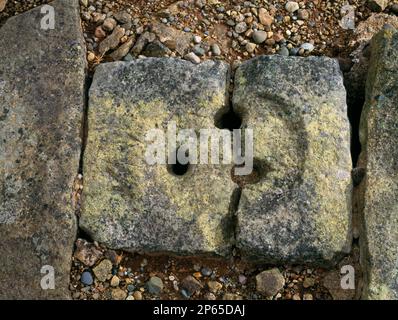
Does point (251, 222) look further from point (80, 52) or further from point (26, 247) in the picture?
point (80, 52)

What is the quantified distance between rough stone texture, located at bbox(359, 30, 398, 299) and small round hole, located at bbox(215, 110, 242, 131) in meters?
0.64

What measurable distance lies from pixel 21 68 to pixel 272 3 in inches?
59.5

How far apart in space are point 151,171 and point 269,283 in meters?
0.80

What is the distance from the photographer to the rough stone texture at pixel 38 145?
10.5 ft

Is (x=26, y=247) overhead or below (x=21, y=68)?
below

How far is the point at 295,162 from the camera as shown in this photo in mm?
3258

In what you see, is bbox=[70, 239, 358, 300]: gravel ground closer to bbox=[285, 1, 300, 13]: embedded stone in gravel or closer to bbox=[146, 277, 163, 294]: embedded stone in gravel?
bbox=[146, 277, 163, 294]: embedded stone in gravel

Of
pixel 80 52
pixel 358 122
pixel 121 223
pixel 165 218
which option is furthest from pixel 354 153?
pixel 80 52

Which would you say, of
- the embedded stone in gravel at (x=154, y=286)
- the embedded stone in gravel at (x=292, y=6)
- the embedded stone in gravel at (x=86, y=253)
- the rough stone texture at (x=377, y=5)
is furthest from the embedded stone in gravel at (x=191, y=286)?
the rough stone texture at (x=377, y=5)

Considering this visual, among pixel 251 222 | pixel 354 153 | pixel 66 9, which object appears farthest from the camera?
pixel 66 9

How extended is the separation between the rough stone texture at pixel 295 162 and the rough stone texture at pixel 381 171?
0.35ft

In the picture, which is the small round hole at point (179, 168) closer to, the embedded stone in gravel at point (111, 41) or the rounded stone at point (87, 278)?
the rounded stone at point (87, 278)

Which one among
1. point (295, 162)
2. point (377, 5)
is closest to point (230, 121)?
point (295, 162)

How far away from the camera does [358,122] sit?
346 cm
